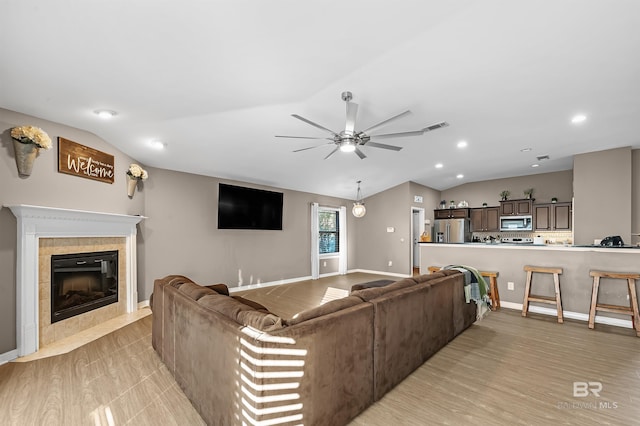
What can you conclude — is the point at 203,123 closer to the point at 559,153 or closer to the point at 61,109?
the point at 61,109

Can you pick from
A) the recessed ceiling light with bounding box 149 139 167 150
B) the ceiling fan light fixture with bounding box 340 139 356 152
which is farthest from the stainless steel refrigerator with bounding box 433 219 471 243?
the recessed ceiling light with bounding box 149 139 167 150

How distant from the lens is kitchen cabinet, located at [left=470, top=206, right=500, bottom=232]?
813cm

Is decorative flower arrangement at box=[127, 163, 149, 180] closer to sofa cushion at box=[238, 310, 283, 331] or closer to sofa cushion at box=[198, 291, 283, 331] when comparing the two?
sofa cushion at box=[198, 291, 283, 331]

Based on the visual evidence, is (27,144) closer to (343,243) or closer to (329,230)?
(329,230)

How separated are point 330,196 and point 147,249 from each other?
4.85 metres

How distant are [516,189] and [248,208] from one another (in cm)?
734

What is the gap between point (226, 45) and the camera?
223cm

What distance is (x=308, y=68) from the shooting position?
8.72ft

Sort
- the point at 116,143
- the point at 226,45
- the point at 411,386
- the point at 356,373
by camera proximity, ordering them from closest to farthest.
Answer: the point at 356,373 → the point at 226,45 → the point at 411,386 → the point at 116,143

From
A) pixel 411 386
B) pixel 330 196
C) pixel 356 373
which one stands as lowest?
pixel 411 386

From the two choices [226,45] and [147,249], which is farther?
[147,249]

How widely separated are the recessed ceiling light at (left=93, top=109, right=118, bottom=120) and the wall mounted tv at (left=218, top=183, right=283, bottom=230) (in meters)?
2.66

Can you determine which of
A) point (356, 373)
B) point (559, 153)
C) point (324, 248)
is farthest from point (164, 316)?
point (559, 153)

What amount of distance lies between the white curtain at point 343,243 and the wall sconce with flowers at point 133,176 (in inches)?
212
